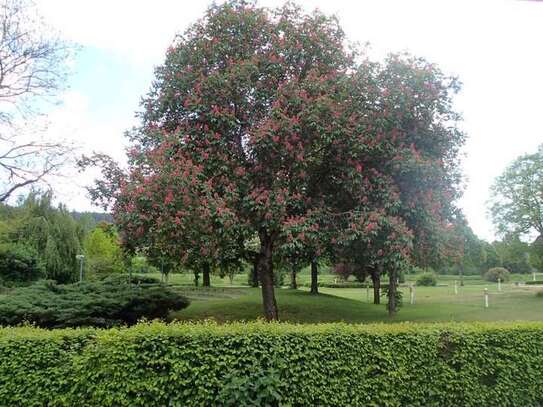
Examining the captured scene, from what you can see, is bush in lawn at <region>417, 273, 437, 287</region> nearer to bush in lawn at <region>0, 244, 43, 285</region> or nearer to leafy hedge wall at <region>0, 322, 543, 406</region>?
bush in lawn at <region>0, 244, 43, 285</region>

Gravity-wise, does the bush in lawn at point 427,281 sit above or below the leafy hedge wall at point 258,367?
below

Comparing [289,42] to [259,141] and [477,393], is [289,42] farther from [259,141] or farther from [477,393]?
[477,393]

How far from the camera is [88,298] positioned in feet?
38.4

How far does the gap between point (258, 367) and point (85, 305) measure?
7.49m

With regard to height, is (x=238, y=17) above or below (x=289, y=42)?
above

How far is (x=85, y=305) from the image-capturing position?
11.0m

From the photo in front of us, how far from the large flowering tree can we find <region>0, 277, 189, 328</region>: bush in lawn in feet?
8.82

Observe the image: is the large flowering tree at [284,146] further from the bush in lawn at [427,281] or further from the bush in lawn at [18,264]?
the bush in lawn at [427,281]

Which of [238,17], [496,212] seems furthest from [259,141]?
[496,212]

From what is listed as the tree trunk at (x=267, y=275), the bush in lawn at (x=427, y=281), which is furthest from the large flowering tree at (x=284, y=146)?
the bush in lawn at (x=427, y=281)

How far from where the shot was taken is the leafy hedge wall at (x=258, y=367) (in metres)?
4.89

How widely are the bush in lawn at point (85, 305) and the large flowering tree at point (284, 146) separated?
8.82 ft

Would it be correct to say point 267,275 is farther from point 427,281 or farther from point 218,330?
point 427,281

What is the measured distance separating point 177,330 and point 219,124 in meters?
5.66
